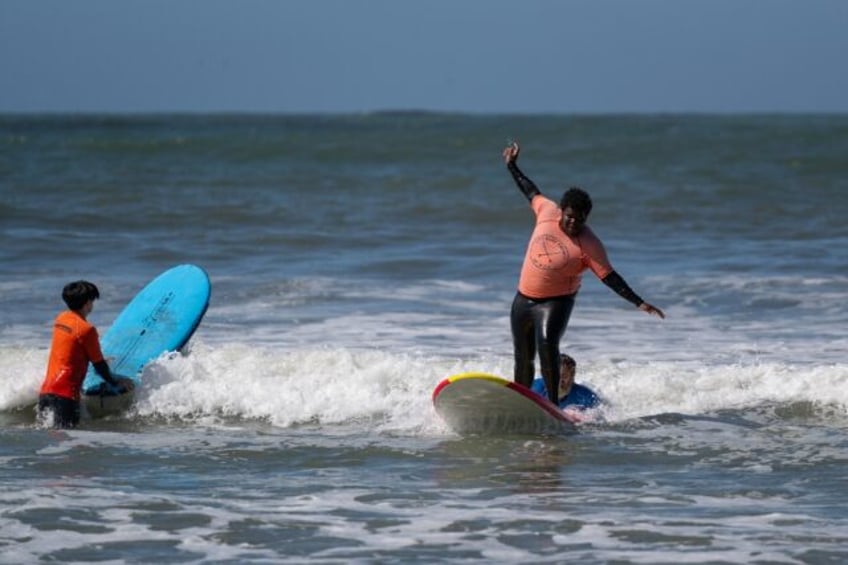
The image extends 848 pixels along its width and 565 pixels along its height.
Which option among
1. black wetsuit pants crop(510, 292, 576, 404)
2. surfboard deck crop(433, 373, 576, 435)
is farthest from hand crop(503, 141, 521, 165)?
surfboard deck crop(433, 373, 576, 435)

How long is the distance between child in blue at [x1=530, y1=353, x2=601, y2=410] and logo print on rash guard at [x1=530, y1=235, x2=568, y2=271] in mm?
656

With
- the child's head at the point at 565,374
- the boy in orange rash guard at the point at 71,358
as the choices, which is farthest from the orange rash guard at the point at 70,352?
the child's head at the point at 565,374

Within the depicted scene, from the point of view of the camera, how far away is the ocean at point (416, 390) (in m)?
6.77

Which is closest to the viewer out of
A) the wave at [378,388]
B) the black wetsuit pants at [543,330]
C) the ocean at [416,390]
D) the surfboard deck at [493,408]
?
the ocean at [416,390]

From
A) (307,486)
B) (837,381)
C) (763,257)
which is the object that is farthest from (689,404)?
(763,257)

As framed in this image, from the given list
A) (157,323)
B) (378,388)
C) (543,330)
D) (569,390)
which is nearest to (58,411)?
(157,323)

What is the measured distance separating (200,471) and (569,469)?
6.70 ft

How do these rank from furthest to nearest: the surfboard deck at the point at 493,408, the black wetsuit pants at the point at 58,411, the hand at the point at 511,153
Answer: the black wetsuit pants at the point at 58,411
the hand at the point at 511,153
the surfboard deck at the point at 493,408

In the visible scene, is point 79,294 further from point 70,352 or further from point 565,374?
point 565,374

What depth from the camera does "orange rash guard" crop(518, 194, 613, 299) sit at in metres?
8.66

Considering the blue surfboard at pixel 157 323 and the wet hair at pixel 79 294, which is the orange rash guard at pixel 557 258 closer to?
the wet hair at pixel 79 294

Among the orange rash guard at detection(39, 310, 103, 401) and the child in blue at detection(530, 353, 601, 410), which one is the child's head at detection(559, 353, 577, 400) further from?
the orange rash guard at detection(39, 310, 103, 401)

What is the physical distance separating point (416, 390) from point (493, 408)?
1987mm

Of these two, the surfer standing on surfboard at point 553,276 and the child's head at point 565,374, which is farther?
the child's head at point 565,374
